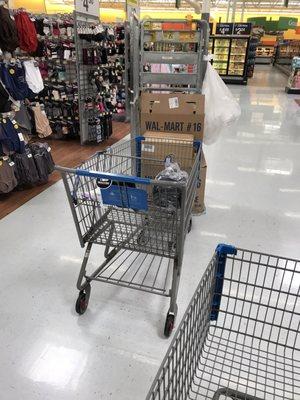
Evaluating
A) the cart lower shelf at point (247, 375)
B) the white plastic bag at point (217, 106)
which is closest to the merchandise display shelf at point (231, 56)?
the white plastic bag at point (217, 106)

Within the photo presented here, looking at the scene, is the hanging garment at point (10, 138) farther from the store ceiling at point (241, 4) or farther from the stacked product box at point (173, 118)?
the store ceiling at point (241, 4)

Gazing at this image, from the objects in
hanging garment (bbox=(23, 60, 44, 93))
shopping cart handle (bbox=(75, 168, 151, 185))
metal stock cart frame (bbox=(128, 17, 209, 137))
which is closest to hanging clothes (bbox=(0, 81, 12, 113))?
hanging garment (bbox=(23, 60, 44, 93))

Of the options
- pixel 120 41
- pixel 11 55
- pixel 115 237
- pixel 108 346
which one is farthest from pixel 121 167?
pixel 120 41

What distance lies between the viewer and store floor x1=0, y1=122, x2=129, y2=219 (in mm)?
3594

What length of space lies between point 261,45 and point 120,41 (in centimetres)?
2215

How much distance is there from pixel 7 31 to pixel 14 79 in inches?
27.3

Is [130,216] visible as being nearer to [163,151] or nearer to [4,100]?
[163,151]

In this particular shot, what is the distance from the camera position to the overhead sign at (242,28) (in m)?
13.2

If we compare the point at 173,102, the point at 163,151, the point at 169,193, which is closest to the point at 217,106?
A: the point at 173,102

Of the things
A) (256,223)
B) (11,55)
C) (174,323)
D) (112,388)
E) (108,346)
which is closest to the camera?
(112,388)

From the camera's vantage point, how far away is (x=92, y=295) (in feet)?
7.32

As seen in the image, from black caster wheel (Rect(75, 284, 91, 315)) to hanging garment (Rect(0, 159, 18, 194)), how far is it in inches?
79.1

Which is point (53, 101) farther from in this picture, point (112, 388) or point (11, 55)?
point (112, 388)

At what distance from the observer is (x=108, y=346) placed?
185cm
